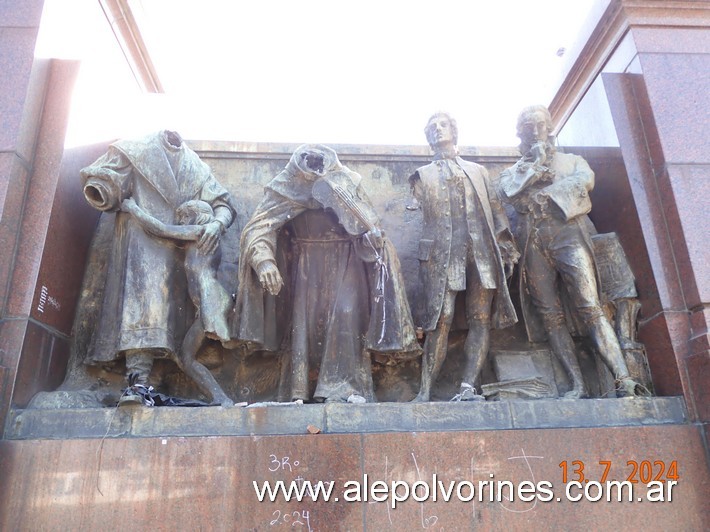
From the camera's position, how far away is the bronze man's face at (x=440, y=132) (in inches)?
252

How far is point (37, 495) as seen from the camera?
4535 millimetres

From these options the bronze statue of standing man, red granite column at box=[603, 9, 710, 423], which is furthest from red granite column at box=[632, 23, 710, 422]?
the bronze statue of standing man

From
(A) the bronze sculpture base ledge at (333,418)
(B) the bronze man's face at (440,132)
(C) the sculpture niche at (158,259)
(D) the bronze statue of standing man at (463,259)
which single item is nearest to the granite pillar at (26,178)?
(C) the sculpture niche at (158,259)

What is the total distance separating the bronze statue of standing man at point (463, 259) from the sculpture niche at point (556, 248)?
0.95 ft

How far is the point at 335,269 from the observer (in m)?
6.08

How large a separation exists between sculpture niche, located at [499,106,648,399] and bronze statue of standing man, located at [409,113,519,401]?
0.29m

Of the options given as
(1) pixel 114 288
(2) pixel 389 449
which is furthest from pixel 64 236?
(2) pixel 389 449

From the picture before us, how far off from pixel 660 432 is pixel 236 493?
3.20 meters

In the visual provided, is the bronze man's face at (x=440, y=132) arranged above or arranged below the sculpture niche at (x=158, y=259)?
above

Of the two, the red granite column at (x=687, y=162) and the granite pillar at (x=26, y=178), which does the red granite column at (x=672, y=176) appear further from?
the granite pillar at (x=26, y=178)

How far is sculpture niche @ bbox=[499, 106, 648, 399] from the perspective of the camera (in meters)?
5.88

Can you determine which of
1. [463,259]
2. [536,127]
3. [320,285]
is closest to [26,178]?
[320,285]

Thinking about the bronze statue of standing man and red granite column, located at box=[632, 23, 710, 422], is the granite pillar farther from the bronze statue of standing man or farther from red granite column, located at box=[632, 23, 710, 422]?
red granite column, located at box=[632, 23, 710, 422]

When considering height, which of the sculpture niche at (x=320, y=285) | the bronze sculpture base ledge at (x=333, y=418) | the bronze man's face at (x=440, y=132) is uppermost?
the bronze man's face at (x=440, y=132)
